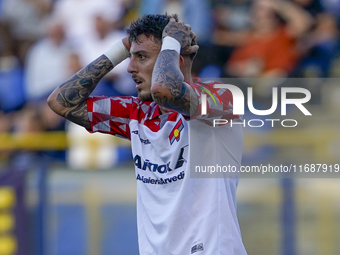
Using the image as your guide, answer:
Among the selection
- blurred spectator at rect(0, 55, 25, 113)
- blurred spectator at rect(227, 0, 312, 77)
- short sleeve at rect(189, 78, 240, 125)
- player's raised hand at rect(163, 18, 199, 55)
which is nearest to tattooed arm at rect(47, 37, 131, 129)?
player's raised hand at rect(163, 18, 199, 55)

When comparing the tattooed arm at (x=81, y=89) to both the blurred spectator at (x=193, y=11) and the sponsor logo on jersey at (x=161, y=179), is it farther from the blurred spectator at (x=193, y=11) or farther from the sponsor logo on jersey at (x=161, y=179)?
the blurred spectator at (x=193, y=11)

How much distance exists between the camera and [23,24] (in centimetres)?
907

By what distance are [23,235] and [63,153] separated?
106 centimetres

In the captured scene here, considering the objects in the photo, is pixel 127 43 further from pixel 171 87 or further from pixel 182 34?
pixel 171 87

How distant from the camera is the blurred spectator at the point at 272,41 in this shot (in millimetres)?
7320

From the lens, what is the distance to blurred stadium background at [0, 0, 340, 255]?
5.31m

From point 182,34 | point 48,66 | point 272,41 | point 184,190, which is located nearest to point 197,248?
point 184,190

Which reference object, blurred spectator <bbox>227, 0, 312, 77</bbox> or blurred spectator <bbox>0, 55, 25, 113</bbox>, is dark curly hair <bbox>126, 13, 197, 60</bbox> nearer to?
blurred spectator <bbox>227, 0, 312, 77</bbox>

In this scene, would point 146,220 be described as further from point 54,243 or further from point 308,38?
point 308,38

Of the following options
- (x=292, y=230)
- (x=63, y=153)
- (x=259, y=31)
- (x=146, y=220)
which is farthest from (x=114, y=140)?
(x=146, y=220)

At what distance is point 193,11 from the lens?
7.55 m

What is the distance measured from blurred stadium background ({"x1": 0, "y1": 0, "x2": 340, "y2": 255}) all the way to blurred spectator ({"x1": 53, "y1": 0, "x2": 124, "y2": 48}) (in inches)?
0.7

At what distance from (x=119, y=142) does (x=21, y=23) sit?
4158 mm

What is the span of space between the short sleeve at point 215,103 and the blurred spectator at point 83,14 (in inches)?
214
